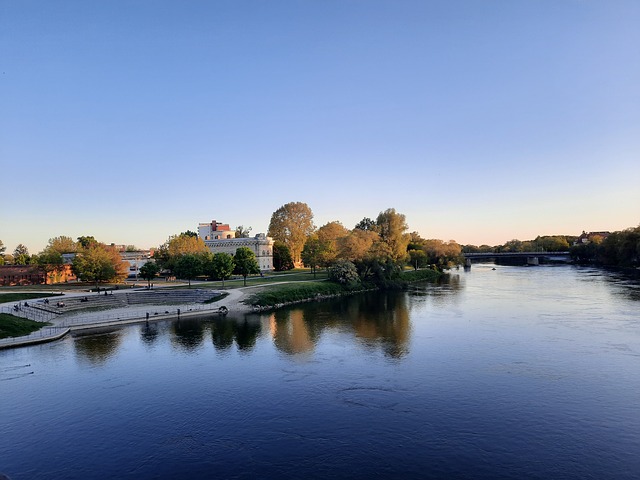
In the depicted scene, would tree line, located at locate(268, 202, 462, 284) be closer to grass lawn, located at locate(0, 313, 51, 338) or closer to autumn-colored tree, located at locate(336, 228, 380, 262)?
autumn-colored tree, located at locate(336, 228, 380, 262)

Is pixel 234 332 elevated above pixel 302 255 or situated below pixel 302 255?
below

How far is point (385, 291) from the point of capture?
92562mm

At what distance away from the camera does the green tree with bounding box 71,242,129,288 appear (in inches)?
3282

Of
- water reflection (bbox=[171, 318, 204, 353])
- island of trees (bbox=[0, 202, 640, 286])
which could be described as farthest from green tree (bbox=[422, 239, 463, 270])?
water reflection (bbox=[171, 318, 204, 353])

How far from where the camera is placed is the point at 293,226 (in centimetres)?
12388

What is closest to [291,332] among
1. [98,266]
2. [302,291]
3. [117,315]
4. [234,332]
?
[234,332]

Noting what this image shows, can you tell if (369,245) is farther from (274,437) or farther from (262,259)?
(274,437)

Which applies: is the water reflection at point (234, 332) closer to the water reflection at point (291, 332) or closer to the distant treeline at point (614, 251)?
→ the water reflection at point (291, 332)

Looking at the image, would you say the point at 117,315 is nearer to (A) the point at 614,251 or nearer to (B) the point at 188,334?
(B) the point at 188,334

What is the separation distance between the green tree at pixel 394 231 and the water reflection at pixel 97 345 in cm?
6510

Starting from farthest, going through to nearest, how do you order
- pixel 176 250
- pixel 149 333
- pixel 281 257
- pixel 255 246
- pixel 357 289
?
pixel 281 257 → pixel 255 246 → pixel 176 250 → pixel 357 289 → pixel 149 333

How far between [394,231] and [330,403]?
76573 millimetres

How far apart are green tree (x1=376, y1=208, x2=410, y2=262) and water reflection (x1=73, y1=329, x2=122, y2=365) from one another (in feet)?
214

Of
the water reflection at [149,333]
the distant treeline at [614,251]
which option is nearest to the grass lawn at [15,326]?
the water reflection at [149,333]
